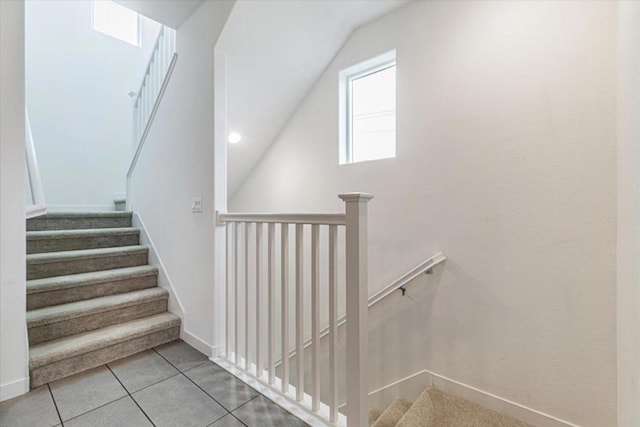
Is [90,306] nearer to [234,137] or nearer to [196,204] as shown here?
[196,204]

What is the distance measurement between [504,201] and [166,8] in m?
2.86

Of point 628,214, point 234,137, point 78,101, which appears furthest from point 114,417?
point 78,101

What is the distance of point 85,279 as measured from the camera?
2.21 m

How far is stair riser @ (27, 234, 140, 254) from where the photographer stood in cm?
236

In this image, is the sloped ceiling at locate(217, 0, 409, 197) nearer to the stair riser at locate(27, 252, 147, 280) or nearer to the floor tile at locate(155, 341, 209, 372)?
the stair riser at locate(27, 252, 147, 280)

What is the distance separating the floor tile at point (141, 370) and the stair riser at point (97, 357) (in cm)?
5

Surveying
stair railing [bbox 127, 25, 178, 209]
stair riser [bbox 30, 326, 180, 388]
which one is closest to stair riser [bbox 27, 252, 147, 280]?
stair riser [bbox 30, 326, 180, 388]

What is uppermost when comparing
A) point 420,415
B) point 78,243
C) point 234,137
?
point 234,137

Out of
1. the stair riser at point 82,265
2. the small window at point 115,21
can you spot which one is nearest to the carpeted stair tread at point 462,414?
the stair riser at point 82,265

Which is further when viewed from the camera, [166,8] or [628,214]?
[166,8]

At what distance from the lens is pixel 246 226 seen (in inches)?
76.7

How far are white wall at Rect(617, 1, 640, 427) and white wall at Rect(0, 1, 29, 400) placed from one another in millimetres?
2955

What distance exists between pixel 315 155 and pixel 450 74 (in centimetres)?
137

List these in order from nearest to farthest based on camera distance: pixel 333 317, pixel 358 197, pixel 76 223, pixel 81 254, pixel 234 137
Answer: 1. pixel 358 197
2. pixel 333 317
3. pixel 81 254
4. pixel 76 223
5. pixel 234 137
